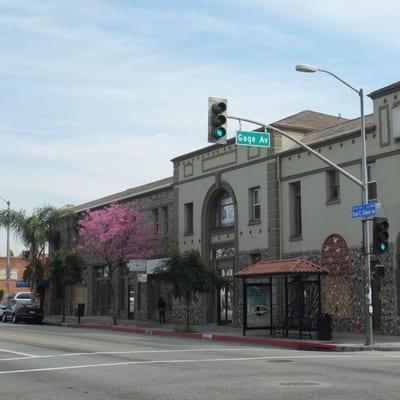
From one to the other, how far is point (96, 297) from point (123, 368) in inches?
1415

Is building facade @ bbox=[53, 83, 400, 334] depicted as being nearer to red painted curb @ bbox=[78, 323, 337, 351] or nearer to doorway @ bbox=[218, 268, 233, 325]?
doorway @ bbox=[218, 268, 233, 325]

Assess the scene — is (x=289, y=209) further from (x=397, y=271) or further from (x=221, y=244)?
(x=397, y=271)

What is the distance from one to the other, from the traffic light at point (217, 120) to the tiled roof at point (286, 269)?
906 centimetres

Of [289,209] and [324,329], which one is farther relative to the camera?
[289,209]

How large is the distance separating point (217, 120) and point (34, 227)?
3548cm

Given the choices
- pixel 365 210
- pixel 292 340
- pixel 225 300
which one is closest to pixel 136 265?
pixel 225 300

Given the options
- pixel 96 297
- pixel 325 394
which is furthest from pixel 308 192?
pixel 96 297

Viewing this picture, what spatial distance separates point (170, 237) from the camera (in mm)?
41156

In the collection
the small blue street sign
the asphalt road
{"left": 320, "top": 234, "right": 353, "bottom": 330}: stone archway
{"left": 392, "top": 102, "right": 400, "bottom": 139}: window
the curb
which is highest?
{"left": 392, "top": 102, "right": 400, "bottom": 139}: window

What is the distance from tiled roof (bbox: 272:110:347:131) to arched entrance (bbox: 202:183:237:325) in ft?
15.2

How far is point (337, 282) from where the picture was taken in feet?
95.0

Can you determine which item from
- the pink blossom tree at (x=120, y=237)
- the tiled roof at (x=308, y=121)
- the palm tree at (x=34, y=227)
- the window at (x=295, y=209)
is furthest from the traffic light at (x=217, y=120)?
the palm tree at (x=34, y=227)

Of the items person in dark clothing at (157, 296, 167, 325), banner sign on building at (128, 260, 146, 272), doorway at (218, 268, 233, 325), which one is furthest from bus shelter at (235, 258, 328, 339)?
banner sign on building at (128, 260, 146, 272)

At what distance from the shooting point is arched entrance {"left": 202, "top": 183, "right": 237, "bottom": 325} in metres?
35.7
